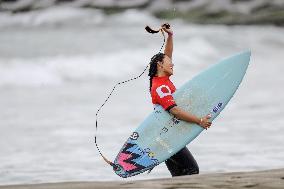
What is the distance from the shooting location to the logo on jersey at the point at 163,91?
5324 millimetres

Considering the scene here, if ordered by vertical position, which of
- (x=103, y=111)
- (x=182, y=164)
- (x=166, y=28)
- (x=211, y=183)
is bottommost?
(x=103, y=111)

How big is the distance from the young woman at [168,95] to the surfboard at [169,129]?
0.34ft

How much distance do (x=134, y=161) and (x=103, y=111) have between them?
9069 mm

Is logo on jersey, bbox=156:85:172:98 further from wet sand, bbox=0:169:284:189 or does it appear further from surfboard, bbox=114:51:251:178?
wet sand, bbox=0:169:284:189

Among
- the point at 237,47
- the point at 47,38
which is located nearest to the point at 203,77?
the point at 237,47

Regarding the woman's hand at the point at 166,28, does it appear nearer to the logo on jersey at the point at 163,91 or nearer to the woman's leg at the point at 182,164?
the logo on jersey at the point at 163,91

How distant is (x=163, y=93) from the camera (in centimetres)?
532

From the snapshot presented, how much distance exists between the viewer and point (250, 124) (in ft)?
38.8

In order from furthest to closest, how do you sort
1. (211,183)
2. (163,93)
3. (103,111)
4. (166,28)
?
(103,111)
(166,28)
(163,93)
(211,183)

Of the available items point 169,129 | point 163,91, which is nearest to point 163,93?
point 163,91

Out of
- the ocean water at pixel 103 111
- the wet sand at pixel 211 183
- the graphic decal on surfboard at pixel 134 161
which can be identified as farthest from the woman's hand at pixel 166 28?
the ocean water at pixel 103 111

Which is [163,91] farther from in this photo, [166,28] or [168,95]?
[166,28]

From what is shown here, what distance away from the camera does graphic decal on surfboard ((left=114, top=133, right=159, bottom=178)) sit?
18.3 ft

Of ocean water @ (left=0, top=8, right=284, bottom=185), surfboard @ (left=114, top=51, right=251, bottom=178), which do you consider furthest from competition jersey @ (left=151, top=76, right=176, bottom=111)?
ocean water @ (left=0, top=8, right=284, bottom=185)
